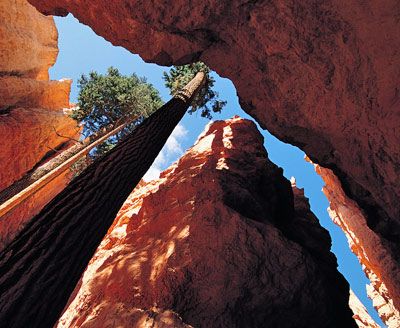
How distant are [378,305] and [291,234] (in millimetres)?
11351

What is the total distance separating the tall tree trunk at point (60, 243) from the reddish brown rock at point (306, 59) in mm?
4141

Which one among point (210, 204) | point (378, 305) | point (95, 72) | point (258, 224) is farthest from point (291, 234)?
point (95, 72)

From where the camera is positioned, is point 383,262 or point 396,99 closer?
point 396,99

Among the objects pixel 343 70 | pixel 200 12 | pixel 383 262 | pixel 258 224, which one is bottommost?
pixel 383 262

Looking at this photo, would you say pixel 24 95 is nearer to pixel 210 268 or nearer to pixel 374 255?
pixel 210 268

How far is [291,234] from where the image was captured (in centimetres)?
903

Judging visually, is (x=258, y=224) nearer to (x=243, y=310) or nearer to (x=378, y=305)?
(x=243, y=310)

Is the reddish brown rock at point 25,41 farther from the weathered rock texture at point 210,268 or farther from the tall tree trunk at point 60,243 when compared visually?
the tall tree trunk at point 60,243

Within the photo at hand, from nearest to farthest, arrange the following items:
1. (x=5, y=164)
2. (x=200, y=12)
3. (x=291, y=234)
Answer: (x=200, y=12), (x=291, y=234), (x=5, y=164)

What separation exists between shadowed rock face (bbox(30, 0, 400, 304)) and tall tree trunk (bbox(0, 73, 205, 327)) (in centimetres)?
415

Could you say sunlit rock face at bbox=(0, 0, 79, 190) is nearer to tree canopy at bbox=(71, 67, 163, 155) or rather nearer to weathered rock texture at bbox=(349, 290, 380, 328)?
tree canopy at bbox=(71, 67, 163, 155)

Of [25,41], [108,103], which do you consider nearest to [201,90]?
[108,103]

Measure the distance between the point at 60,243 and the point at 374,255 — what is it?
476 inches

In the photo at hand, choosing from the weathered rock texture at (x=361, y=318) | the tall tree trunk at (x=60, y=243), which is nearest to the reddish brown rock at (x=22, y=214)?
the tall tree trunk at (x=60, y=243)
